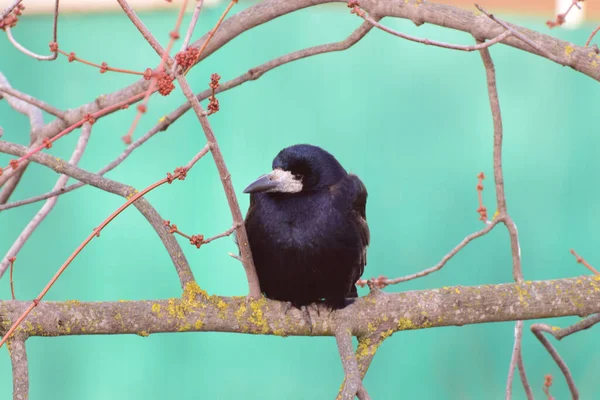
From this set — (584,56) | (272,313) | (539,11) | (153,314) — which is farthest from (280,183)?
(539,11)

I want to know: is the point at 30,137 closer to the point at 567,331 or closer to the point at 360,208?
the point at 360,208

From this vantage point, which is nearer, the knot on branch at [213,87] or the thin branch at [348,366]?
the knot on branch at [213,87]

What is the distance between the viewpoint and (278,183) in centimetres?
217

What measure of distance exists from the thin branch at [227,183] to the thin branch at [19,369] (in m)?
0.55

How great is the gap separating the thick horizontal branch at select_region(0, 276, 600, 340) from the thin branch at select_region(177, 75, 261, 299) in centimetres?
8

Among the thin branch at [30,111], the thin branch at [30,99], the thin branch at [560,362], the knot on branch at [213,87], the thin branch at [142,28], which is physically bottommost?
the thin branch at [560,362]

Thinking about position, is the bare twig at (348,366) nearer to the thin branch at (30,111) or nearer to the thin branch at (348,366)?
the thin branch at (348,366)

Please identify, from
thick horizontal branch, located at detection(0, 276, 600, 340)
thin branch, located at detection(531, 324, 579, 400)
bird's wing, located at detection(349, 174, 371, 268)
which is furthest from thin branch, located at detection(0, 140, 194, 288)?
thin branch, located at detection(531, 324, 579, 400)

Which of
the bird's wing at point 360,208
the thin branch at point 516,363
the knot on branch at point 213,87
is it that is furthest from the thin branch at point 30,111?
the thin branch at point 516,363

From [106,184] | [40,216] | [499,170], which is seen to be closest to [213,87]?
[106,184]

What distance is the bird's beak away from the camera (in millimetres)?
2123

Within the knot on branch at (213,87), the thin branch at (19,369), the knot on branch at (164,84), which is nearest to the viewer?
the knot on branch at (164,84)

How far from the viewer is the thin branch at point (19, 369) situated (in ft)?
5.58

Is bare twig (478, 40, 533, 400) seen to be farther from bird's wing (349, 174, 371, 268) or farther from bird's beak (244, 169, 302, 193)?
bird's beak (244, 169, 302, 193)
